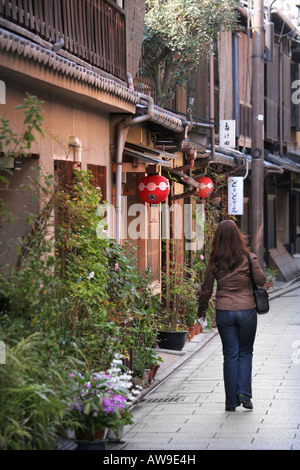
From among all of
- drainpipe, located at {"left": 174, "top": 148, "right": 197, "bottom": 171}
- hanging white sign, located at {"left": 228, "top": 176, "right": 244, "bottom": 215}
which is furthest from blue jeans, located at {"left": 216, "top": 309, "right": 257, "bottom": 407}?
hanging white sign, located at {"left": 228, "top": 176, "right": 244, "bottom": 215}

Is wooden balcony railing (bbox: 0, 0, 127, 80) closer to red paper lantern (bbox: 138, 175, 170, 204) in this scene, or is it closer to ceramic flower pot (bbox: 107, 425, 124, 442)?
red paper lantern (bbox: 138, 175, 170, 204)

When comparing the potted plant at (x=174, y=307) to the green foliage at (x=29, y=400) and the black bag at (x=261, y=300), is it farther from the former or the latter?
the green foliage at (x=29, y=400)

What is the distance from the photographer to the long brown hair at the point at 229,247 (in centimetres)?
947

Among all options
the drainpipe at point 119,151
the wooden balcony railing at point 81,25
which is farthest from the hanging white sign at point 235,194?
the drainpipe at point 119,151

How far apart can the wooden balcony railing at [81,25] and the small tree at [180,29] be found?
3036 millimetres

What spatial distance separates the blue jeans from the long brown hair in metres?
0.54

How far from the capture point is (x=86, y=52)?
36.4ft

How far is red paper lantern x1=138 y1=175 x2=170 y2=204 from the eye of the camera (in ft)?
45.8

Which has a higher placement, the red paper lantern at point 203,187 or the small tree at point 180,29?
the small tree at point 180,29

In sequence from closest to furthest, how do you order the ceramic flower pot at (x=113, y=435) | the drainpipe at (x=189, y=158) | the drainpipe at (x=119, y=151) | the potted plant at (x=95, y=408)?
the potted plant at (x=95, y=408) → the ceramic flower pot at (x=113, y=435) → the drainpipe at (x=119, y=151) → the drainpipe at (x=189, y=158)

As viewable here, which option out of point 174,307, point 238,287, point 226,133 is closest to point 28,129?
point 238,287

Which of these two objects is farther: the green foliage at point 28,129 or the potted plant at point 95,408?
the potted plant at point 95,408

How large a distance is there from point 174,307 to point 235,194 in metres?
7.26
